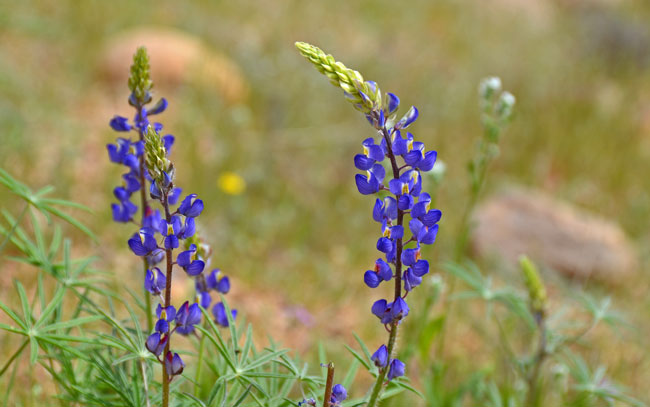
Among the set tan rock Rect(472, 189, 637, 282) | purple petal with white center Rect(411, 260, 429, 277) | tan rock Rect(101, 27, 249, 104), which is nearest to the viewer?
purple petal with white center Rect(411, 260, 429, 277)

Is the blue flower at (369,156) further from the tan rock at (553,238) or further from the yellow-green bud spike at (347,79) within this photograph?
the tan rock at (553,238)

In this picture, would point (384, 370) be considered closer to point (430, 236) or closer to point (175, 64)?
point (430, 236)

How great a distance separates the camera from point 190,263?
65.6 inches

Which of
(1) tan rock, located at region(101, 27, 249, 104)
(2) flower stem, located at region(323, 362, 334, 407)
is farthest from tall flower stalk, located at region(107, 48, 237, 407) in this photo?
(1) tan rock, located at region(101, 27, 249, 104)

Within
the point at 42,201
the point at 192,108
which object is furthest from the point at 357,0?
the point at 42,201

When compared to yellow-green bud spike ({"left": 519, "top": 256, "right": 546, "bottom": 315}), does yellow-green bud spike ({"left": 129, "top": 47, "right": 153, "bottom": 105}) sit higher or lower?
lower

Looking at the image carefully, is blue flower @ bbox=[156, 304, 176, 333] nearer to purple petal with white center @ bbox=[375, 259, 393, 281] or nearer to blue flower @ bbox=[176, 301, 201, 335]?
blue flower @ bbox=[176, 301, 201, 335]

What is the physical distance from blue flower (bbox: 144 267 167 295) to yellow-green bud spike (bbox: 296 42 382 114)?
2.20ft

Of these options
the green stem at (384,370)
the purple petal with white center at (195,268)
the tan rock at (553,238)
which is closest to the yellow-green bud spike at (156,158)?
the purple petal with white center at (195,268)

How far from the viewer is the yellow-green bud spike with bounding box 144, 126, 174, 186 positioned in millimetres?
1513

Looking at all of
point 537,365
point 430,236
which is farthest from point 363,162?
point 537,365

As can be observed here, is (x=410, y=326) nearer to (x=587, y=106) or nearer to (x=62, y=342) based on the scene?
(x=62, y=342)

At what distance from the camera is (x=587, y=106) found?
6.92m

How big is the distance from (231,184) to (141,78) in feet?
8.93
